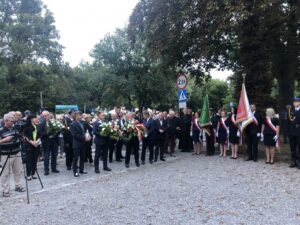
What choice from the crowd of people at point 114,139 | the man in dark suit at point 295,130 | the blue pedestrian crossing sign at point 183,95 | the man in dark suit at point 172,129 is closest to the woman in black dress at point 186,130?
the crowd of people at point 114,139

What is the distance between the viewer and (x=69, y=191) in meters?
8.97

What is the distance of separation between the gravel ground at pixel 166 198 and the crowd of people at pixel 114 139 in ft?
2.31

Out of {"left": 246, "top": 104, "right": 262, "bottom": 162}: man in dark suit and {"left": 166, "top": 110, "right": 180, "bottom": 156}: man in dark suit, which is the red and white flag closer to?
{"left": 246, "top": 104, "right": 262, "bottom": 162}: man in dark suit

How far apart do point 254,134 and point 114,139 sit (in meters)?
5.13

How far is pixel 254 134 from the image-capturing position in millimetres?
13328

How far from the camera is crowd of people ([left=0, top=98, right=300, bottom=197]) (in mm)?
9102

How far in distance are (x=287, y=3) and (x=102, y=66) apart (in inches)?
626

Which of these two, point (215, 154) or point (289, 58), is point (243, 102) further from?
point (289, 58)

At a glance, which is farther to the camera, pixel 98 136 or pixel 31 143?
pixel 98 136

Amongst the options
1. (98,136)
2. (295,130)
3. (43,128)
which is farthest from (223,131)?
(43,128)

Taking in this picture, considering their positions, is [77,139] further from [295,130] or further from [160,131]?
[295,130]

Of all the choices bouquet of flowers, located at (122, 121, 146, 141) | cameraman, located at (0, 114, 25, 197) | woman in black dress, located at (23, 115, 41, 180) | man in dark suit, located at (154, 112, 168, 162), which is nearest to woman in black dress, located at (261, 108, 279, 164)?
man in dark suit, located at (154, 112, 168, 162)

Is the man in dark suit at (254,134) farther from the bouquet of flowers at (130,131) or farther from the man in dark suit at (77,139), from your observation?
the man in dark suit at (77,139)

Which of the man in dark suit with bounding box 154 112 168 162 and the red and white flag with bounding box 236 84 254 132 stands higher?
the red and white flag with bounding box 236 84 254 132
